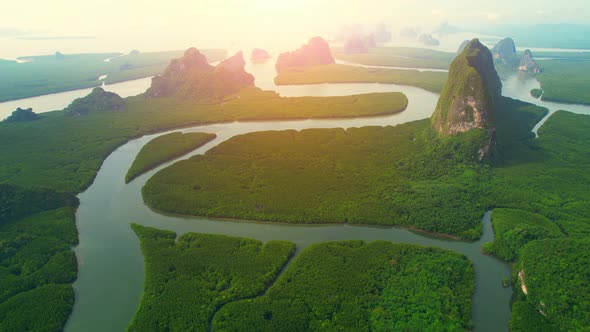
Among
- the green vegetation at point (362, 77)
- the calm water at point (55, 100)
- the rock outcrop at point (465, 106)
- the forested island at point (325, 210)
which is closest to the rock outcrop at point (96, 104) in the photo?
the forested island at point (325, 210)

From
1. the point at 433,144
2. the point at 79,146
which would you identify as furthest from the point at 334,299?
the point at 79,146

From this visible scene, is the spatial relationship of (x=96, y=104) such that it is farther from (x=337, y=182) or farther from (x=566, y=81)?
(x=566, y=81)

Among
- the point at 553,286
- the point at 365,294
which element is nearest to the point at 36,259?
the point at 365,294

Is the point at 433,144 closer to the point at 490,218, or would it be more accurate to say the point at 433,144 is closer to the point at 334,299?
the point at 490,218

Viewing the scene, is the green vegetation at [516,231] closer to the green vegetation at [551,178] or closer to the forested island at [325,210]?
the forested island at [325,210]

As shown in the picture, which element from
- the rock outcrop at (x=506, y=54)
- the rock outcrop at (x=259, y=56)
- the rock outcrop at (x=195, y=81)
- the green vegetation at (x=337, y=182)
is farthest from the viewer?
the rock outcrop at (x=259, y=56)

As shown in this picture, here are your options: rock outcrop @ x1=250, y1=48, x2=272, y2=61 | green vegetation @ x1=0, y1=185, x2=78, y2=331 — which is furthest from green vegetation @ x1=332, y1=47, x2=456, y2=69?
green vegetation @ x1=0, y1=185, x2=78, y2=331
